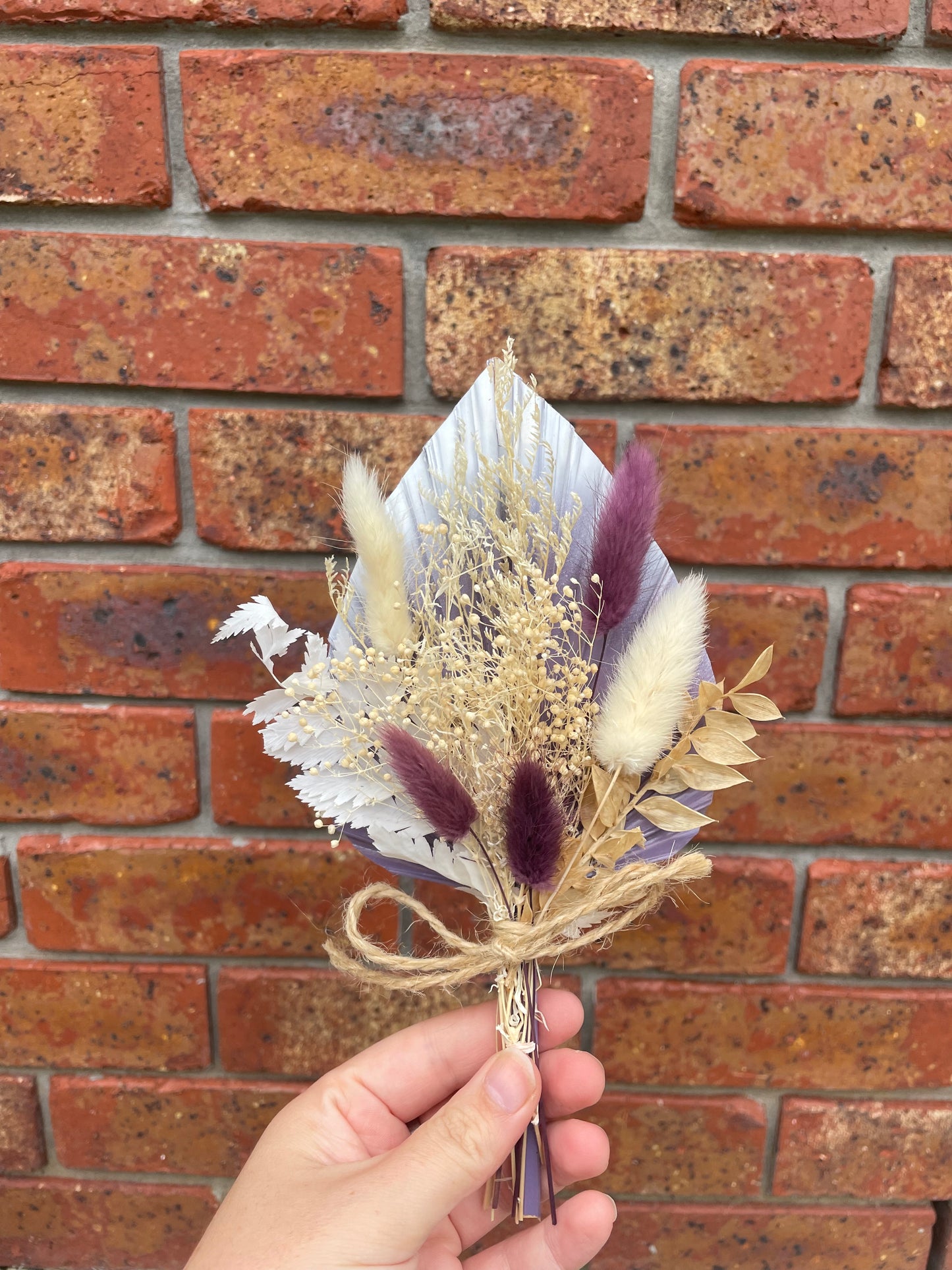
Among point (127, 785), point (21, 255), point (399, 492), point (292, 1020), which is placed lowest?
point (292, 1020)

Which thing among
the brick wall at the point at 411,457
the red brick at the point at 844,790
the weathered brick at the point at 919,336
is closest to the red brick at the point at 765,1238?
the brick wall at the point at 411,457

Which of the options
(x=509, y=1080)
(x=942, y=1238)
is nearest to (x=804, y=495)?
(x=509, y=1080)

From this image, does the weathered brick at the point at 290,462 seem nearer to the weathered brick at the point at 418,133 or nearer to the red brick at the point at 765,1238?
the weathered brick at the point at 418,133

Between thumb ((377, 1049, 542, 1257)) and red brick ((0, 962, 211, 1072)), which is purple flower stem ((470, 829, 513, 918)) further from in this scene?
red brick ((0, 962, 211, 1072))

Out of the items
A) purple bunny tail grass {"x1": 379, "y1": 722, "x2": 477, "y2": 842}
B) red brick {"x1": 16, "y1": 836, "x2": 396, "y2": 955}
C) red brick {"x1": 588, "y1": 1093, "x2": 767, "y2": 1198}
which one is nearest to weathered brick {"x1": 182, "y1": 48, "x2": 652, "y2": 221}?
purple bunny tail grass {"x1": 379, "y1": 722, "x2": 477, "y2": 842}

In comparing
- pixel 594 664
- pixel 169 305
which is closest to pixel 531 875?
pixel 594 664

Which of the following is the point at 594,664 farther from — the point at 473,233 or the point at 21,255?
the point at 21,255
